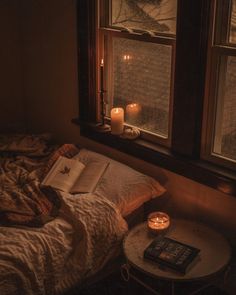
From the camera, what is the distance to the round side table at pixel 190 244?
7.23ft

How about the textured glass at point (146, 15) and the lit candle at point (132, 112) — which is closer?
the textured glass at point (146, 15)

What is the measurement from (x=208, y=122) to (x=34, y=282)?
114 cm

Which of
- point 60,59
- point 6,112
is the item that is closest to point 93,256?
point 60,59

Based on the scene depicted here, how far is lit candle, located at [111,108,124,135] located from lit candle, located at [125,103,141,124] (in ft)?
0.15

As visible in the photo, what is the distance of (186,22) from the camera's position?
2.45 metres

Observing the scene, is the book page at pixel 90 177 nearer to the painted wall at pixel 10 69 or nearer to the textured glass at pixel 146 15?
the textured glass at pixel 146 15

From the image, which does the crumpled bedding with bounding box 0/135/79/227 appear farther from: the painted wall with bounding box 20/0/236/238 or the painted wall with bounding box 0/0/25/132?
the painted wall with bounding box 0/0/25/132

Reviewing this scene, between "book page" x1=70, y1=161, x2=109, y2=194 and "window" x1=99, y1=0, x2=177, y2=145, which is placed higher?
"window" x1=99, y1=0, x2=177, y2=145

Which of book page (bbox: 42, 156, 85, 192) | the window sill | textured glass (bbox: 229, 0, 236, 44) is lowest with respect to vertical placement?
book page (bbox: 42, 156, 85, 192)

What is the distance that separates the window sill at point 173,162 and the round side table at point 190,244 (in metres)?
0.23

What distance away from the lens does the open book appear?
2.77 meters

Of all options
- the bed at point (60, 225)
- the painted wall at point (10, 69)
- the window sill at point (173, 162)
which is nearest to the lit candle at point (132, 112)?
the window sill at point (173, 162)

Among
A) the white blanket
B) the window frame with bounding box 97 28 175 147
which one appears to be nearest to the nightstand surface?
the white blanket

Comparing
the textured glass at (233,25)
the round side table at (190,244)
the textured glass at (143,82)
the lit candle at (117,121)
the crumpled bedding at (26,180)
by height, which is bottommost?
the round side table at (190,244)
